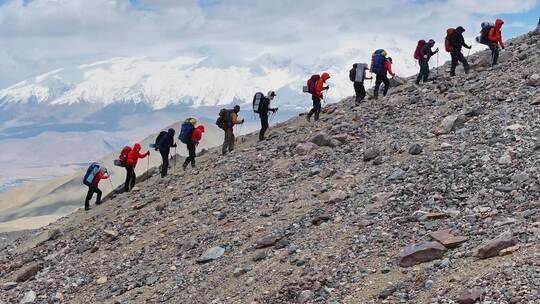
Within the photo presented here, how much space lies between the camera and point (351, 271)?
539 inches

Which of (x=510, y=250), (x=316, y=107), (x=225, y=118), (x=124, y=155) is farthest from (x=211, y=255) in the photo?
(x=316, y=107)

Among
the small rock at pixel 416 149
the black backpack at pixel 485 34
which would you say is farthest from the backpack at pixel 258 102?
the black backpack at pixel 485 34

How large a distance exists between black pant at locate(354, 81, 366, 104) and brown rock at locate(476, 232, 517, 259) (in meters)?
16.7

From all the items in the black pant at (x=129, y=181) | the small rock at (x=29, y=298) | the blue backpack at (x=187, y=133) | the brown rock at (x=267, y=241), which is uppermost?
the blue backpack at (x=187, y=133)

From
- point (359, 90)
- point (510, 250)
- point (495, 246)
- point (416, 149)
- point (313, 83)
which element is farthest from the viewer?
point (359, 90)

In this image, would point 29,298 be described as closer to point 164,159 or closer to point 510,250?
point 164,159

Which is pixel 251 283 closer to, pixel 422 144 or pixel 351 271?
pixel 351 271

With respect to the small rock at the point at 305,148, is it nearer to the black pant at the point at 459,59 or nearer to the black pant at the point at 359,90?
the black pant at the point at 359,90

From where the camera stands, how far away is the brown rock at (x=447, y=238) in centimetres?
1314

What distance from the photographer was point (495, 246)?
1212 cm

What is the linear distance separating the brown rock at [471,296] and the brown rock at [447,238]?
2.20m

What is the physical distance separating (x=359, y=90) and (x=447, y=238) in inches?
632

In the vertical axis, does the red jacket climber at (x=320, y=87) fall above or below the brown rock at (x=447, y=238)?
above

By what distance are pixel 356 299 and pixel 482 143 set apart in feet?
25.8
